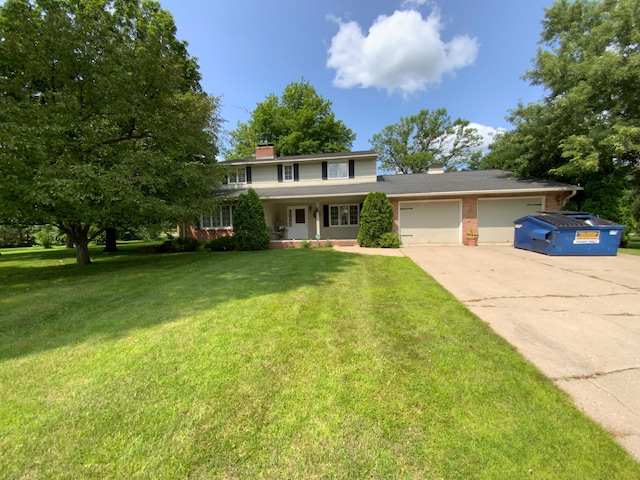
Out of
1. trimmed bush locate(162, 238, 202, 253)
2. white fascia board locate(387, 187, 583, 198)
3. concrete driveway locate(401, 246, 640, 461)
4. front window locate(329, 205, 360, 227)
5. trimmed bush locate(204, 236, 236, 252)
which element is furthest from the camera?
front window locate(329, 205, 360, 227)

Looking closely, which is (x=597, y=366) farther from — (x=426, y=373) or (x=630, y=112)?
(x=630, y=112)

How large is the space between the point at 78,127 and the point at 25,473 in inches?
323

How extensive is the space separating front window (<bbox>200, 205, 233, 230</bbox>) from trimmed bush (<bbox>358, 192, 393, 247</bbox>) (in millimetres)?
7557

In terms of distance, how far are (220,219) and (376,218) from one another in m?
8.62

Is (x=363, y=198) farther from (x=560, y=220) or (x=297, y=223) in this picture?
(x=560, y=220)

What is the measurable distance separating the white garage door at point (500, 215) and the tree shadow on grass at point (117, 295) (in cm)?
834

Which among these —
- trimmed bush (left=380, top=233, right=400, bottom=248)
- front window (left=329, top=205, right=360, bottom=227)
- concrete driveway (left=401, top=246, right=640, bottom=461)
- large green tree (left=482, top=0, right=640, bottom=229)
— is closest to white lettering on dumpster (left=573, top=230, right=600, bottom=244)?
concrete driveway (left=401, top=246, right=640, bottom=461)

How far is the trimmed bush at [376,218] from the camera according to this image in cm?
1237

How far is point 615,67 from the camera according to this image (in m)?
10.6

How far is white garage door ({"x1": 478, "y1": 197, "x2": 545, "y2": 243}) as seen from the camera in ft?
42.1

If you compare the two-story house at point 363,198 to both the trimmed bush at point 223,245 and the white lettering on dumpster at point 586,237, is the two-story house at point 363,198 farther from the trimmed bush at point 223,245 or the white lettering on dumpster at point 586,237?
the white lettering on dumpster at point 586,237

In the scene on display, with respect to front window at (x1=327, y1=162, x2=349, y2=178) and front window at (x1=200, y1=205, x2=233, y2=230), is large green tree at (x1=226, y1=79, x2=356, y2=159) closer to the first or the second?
front window at (x1=327, y1=162, x2=349, y2=178)

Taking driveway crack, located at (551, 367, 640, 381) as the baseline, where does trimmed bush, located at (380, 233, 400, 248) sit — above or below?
above

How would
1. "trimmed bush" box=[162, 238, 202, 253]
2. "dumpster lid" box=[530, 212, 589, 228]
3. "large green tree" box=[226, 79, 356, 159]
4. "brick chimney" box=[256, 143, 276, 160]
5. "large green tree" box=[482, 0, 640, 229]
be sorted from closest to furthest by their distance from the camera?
"dumpster lid" box=[530, 212, 589, 228], "large green tree" box=[482, 0, 640, 229], "trimmed bush" box=[162, 238, 202, 253], "brick chimney" box=[256, 143, 276, 160], "large green tree" box=[226, 79, 356, 159]
